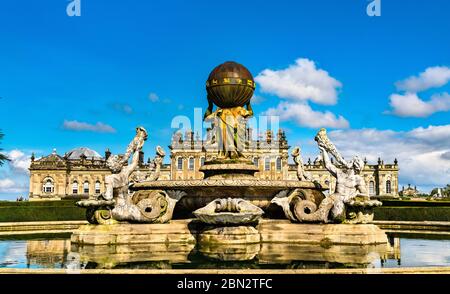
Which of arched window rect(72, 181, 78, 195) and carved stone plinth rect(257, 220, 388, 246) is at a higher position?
arched window rect(72, 181, 78, 195)

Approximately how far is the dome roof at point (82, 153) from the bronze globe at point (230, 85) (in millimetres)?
77229

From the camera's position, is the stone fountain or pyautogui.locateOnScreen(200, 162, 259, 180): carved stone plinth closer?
the stone fountain

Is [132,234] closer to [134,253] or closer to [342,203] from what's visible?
[134,253]

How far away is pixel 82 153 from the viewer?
86.6 m

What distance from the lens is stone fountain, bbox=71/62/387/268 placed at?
29.8ft

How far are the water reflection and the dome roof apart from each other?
79.4 meters

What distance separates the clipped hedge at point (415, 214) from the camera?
17.5m

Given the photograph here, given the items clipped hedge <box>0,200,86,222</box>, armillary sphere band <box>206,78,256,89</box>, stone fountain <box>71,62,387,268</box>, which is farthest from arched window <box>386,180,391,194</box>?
stone fountain <box>71,62,387,268</box>

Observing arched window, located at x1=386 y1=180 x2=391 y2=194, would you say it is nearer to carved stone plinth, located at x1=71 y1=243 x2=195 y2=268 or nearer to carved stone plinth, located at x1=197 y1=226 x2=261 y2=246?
carved stone plinth, located at x1=197 y1=226 x2=261 y2=246

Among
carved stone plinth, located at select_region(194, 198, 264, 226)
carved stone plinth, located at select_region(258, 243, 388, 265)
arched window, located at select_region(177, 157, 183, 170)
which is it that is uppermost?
arched window, located at select_region(177, 157, 183, 170)

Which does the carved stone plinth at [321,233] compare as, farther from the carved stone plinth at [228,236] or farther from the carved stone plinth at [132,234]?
the carved stone plinth at [132,234]

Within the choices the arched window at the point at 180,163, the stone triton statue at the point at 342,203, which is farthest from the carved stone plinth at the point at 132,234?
the arched window at the point at 180,163
